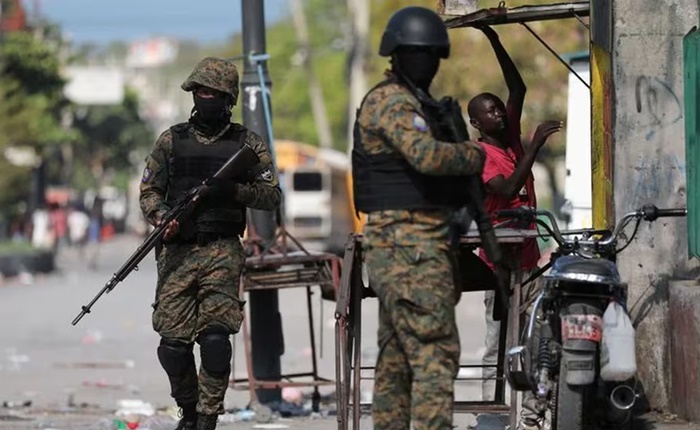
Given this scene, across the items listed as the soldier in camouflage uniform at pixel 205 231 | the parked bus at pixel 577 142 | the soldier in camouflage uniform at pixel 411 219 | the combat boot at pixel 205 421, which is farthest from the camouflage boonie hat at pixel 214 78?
the parked bus at pixel 577 142

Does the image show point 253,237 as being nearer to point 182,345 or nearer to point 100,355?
point 182,345

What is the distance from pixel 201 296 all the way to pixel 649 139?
248cm

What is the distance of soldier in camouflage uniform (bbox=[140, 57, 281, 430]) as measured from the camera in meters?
8.23

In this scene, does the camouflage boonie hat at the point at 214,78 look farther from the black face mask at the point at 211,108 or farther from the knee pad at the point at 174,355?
the knee pad at the point at 174,355

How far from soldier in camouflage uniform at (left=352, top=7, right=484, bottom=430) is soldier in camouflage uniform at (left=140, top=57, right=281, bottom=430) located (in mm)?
1816

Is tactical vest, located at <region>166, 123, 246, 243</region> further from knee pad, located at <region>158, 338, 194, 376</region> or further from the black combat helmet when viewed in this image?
the black combat helmet

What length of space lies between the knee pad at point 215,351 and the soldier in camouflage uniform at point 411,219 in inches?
72.1

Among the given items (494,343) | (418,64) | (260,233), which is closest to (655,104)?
(494,343)

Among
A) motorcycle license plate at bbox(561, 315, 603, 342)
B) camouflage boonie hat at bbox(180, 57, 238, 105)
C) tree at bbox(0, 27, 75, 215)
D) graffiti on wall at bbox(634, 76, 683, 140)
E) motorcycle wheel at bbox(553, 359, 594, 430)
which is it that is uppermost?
tree at bbox(0, 27, 75, 215)

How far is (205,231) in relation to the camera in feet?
27.0

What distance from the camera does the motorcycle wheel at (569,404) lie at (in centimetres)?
710

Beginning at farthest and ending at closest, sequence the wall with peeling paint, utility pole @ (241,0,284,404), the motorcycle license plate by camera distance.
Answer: utility pole @ (241,0,284,404) → the wall with peeling paint → the motorcycle license plate

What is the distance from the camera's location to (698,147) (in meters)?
8.12

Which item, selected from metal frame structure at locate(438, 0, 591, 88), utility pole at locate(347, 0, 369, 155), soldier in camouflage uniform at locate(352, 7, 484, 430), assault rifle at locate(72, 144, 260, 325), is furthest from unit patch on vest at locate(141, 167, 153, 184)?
utility pole at locate(347, 0, 369, 155)
